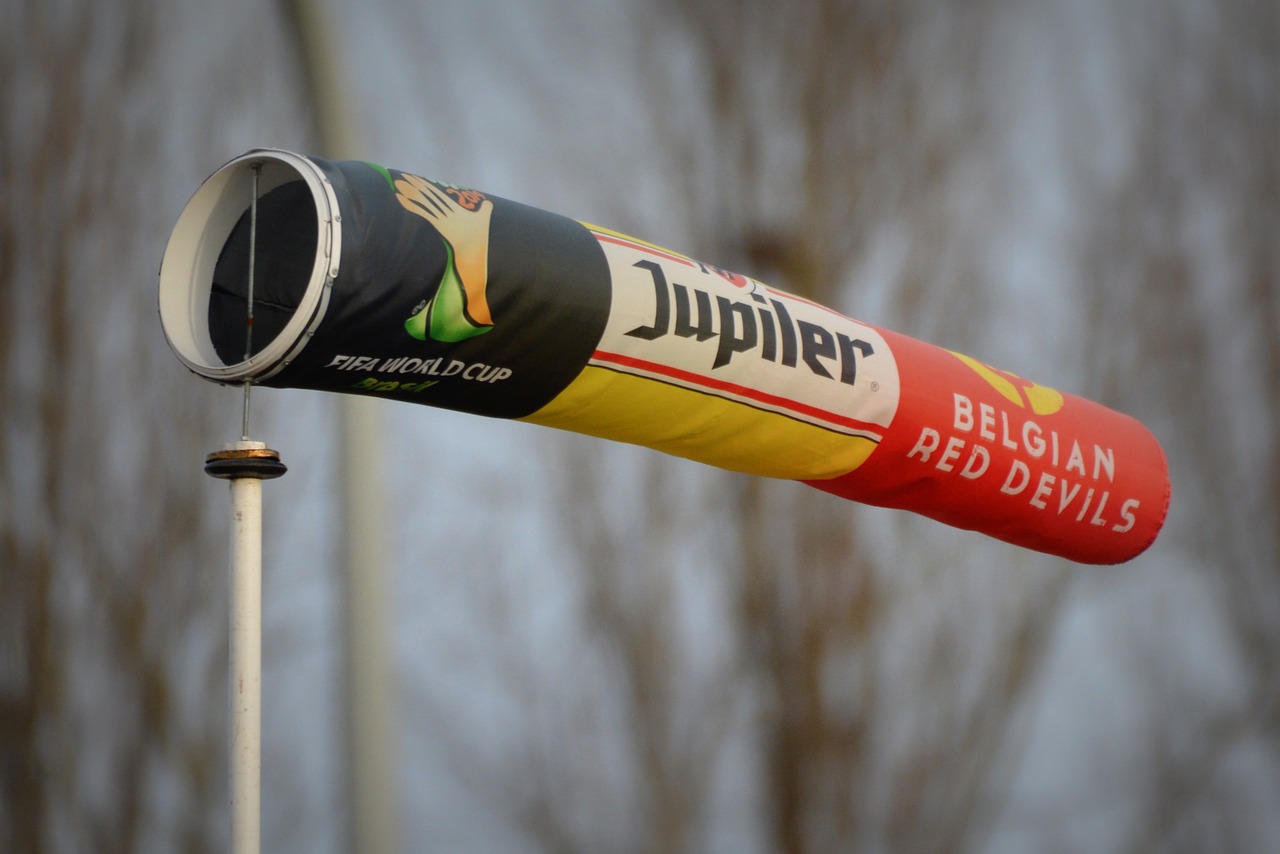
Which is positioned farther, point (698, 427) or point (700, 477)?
point (700, 477)

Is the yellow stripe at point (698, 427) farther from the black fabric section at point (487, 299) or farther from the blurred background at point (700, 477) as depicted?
the blurred background at point (700, 477)

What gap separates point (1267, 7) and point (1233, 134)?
0.32 m

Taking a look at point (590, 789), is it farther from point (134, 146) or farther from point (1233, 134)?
point (1233, 134)

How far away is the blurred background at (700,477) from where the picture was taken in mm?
2695

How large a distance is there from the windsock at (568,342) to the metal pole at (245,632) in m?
0.08

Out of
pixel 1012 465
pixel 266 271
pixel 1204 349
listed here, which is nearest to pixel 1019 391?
pixel 1012 465

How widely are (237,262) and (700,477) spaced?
5.41ft

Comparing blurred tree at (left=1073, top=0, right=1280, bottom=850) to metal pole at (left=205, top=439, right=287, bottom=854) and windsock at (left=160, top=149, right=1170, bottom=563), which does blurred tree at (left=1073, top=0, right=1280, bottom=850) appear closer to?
windsock at (left=160, top=149, right=1170, bottom=563)

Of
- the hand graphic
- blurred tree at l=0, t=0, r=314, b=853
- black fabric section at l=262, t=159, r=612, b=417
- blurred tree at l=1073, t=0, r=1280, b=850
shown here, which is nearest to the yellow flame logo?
black fabric section at l=262, t=159, r=612, b=417

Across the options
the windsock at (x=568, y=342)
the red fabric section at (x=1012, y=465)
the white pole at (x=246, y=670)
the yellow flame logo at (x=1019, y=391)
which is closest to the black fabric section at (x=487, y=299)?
the windsock at (x=568, y=342)

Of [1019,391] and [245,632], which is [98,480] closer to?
[245,632]

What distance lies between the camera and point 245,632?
1.26 m

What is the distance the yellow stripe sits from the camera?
148 centimetres

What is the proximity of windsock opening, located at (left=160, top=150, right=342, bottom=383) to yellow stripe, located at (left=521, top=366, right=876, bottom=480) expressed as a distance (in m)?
0.29
